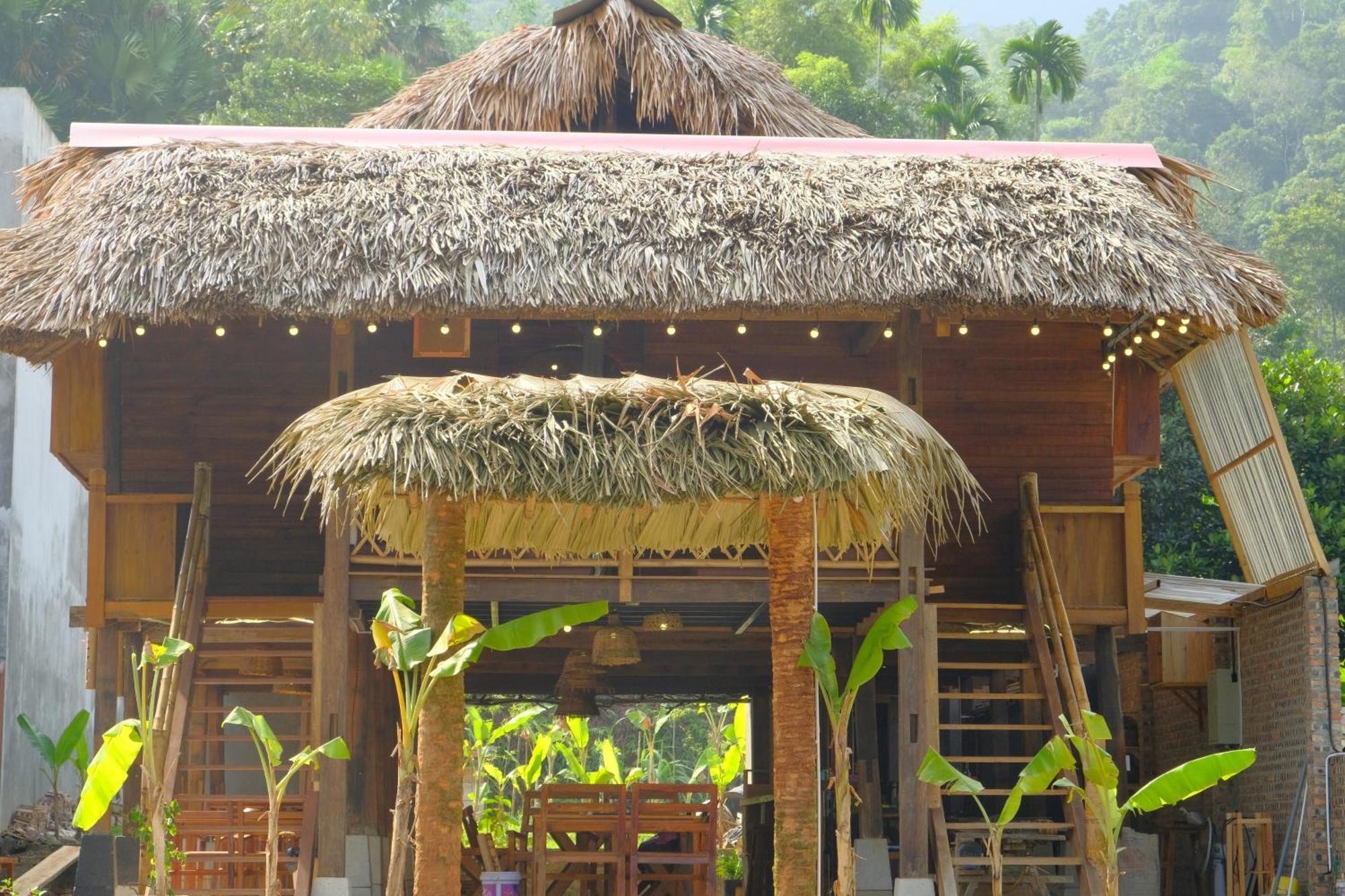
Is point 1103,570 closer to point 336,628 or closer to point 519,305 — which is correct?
point 519,305

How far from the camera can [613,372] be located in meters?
11.9

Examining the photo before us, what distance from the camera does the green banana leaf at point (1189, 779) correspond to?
8.30 m

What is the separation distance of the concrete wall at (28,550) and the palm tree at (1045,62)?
1622 centimetres

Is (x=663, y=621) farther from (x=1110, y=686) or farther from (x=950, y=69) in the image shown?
(x=950, y=69)

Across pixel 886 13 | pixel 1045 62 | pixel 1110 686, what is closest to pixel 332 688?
pixel 1110 686

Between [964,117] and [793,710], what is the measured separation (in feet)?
70.3

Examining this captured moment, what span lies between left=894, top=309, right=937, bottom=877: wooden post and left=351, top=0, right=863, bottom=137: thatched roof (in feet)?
12.7

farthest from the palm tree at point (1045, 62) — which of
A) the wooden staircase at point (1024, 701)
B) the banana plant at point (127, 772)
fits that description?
the banana plant at point (127, 772)

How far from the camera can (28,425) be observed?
53.2 ft

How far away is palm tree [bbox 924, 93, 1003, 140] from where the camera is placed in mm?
27625

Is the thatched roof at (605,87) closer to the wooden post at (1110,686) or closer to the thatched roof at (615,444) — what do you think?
the wooden post at (1110,686)

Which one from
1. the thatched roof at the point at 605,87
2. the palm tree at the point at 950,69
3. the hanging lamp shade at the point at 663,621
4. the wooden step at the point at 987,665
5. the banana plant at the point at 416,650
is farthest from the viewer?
the palm tree at the point at 950,69

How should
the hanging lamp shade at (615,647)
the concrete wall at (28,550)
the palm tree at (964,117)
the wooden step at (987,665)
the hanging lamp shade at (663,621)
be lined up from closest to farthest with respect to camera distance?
the wooden step at (987,665), the hanging lamp shade at (615,647), the hanging lamp shade at (663,621), the concrete wall at (28,550), the palm tree at (964,117)

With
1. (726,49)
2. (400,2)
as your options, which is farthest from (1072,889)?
(400,2)
